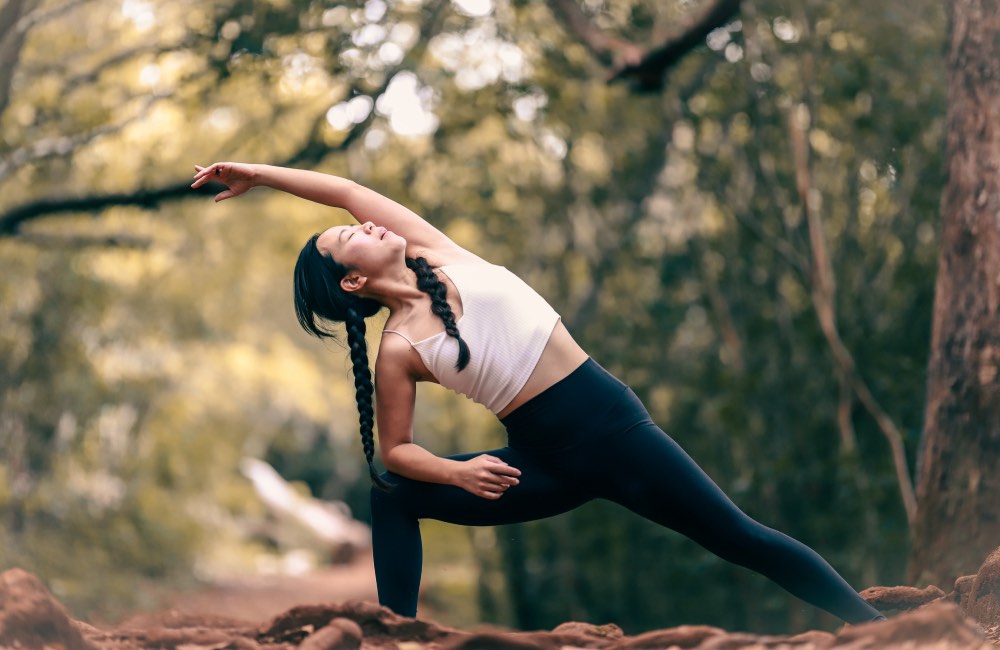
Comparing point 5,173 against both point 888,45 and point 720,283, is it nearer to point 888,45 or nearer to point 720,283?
point 720,283

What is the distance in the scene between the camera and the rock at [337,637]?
2861 millimetres

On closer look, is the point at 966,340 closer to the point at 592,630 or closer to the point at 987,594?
the point at 987,594

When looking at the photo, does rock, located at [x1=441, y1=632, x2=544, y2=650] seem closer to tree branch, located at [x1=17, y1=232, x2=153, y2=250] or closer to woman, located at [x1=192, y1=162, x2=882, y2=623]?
woman, located at [x1=192, y1=162, x2=882, y2=623]

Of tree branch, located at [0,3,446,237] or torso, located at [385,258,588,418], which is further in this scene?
tree branch, located at [0,3,446,237]

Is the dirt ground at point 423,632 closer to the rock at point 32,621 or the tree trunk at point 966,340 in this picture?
the rock at point 32,621

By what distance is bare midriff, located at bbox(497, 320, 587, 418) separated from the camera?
298cm

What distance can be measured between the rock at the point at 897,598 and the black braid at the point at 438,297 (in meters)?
1.64

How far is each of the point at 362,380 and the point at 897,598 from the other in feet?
6.24

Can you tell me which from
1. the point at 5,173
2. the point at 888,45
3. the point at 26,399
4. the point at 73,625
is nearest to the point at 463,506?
the point at 73,625

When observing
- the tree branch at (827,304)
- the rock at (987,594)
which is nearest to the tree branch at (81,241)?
the tree branch at (827,304)

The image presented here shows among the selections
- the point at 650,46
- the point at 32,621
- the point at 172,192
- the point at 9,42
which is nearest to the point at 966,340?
the point at 650,46

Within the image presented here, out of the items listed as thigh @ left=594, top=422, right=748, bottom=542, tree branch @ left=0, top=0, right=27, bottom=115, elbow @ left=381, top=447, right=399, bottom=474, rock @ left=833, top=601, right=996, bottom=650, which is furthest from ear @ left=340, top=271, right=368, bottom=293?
tree branch @ left=0, top=0, right=27, bottom=115

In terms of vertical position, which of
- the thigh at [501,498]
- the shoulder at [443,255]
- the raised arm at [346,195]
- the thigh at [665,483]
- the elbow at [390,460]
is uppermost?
the raised arm at [346,195]

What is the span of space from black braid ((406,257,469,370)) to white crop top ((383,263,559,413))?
0.02 m
